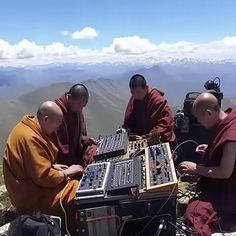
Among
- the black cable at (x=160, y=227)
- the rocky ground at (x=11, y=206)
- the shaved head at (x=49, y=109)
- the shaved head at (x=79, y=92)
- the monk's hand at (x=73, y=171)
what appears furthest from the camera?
the shaved head at (x=79, y=92)

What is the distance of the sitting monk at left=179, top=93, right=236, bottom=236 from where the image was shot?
496 cm

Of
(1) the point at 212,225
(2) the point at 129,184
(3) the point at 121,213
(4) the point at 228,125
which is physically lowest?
(1) the point at 212,225

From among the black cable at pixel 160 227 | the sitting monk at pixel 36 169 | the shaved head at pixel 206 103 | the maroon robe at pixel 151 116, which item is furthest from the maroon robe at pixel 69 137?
the black cable at pixel 160 227

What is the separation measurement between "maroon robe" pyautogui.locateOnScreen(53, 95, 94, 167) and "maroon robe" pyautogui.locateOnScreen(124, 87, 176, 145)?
145cm

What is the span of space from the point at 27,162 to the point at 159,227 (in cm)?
154

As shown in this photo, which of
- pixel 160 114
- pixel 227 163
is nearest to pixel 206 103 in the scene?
pixel 227 163

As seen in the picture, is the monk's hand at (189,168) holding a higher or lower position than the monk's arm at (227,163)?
lower

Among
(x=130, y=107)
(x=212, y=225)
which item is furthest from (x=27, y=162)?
(x=130, y=107)

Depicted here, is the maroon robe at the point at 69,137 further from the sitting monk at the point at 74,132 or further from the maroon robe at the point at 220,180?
the maroon robe at the point at 220,180

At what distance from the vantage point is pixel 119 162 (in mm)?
5371

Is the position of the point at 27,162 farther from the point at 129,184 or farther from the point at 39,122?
the point at 129,184

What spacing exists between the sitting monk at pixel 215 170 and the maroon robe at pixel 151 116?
2.93m

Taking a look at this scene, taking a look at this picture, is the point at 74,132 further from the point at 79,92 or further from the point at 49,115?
the point at 49,115

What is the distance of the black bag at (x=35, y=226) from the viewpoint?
14.4 feet
